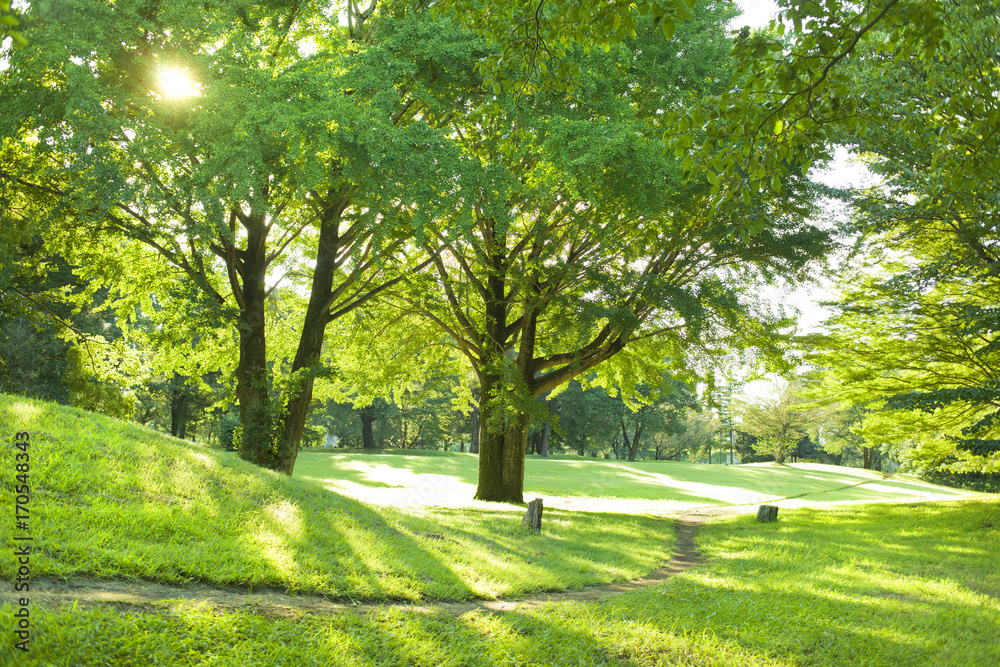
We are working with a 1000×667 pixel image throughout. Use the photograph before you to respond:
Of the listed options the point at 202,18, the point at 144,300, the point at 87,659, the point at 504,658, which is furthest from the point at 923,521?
the point at 144,300

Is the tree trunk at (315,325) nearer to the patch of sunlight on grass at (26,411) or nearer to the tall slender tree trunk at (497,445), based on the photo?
the tall slender tree trunk at (497,445)

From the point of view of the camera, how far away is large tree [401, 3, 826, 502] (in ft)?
31.4

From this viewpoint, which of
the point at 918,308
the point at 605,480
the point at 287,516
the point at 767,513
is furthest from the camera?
the point at 605,480

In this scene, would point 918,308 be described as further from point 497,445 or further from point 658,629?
point 658,629

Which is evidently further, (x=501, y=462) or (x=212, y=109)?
(x=501, y=462)

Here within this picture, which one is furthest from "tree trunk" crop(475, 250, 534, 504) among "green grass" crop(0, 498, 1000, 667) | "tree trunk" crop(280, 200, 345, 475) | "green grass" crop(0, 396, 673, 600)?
"green grass" crop(0, 498, 1000, 667)

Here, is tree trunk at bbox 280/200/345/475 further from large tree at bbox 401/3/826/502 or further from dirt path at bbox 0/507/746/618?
dirt path at bbox 0/507/746/618

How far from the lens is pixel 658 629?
5398 mm

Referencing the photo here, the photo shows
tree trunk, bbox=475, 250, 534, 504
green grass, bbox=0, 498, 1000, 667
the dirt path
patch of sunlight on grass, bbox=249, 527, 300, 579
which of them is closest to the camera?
green grass, bbox=0, 498, 1000, 667

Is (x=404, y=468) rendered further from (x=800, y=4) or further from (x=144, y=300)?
(x=800, y=4)

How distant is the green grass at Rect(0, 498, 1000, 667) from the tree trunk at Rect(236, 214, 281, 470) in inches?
353

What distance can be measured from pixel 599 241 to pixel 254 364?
28.6 ft

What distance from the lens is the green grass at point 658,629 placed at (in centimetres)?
375

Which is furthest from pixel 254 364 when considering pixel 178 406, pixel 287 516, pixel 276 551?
pixel 178 406
